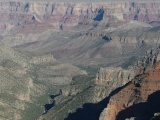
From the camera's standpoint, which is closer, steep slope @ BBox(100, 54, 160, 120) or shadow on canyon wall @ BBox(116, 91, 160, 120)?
shadow on canyon wall @ BBox(116, 91, 160, 120)

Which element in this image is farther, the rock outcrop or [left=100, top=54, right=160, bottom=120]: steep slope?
the rock outcrop

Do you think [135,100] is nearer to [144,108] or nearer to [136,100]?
[136,100]

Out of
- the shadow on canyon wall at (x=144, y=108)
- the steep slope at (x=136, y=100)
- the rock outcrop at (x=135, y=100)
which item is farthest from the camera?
the rock outcrop at (x=135, y=100)

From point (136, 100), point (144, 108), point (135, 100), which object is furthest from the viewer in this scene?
point (135, 100)

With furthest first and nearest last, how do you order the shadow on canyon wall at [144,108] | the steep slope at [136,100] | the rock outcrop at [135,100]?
the rock outcrop at [135,100] → the steep slope at [136,100] → the shadow on canyon wall at [144,108]

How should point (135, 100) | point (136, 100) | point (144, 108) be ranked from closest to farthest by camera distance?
point (144, 108)
point (136, 100)
point (135, 100)

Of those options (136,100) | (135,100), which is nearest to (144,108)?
(136,100)

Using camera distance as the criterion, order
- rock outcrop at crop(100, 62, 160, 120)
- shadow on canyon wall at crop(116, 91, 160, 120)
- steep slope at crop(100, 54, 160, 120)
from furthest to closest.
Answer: rock outcrop at crop(100, 62, 160, 120) → steep slope at crop(100, 54, 160, 120) → shadow on canyon wall at crop(116, 91, 160, 120)

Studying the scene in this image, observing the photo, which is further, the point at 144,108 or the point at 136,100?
the point at 136,100

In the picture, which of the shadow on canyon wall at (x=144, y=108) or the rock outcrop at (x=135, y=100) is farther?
the rock outcrop at (x=135, y=100)

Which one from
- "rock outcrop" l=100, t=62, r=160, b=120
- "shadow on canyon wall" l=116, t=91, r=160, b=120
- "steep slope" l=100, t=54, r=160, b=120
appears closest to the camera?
"shadow on canyon wall" l=116, t=91, r=160, b=120

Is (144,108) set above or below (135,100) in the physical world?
below

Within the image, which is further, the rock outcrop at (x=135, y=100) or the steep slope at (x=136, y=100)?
the rock outcrop at (x=135, y=100)
